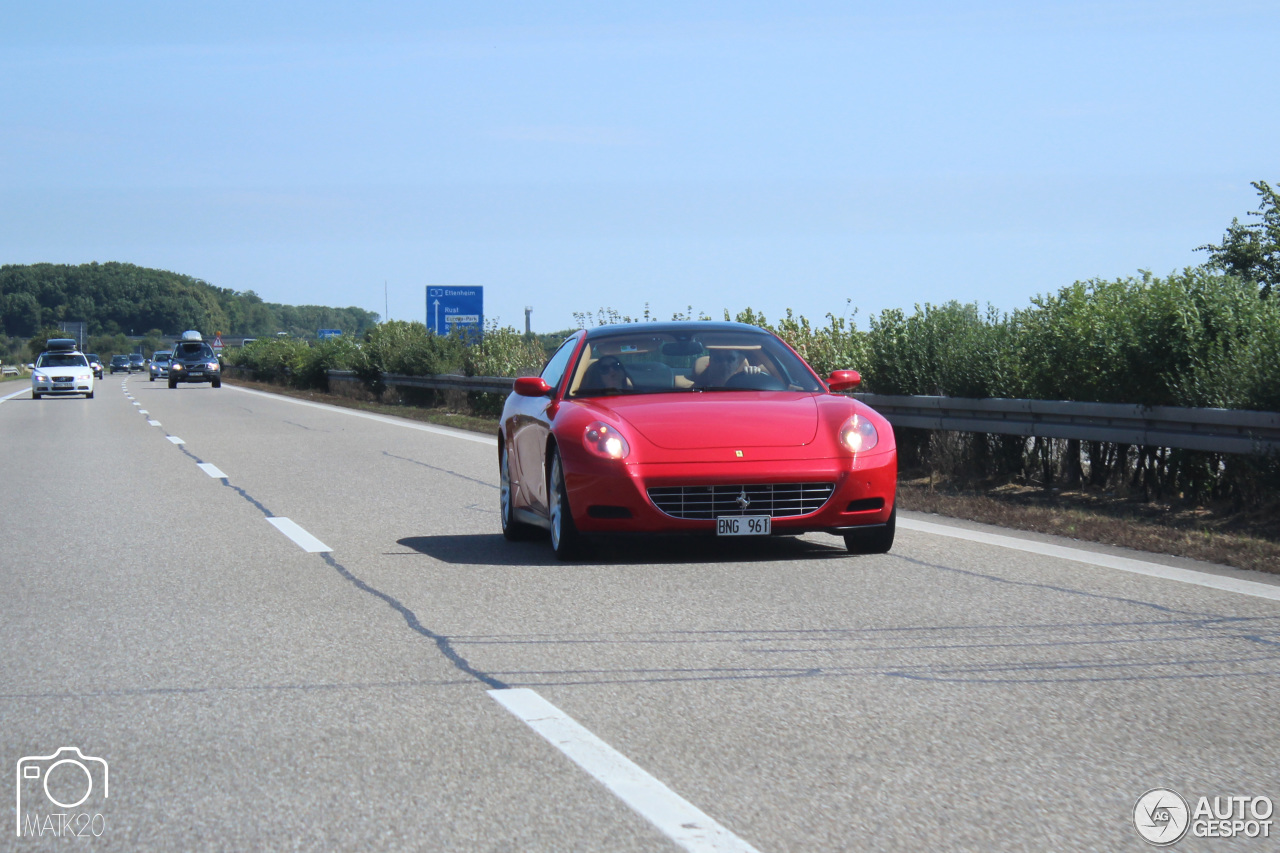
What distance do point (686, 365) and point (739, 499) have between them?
151 centimetres

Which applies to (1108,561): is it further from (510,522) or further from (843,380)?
(510,522)

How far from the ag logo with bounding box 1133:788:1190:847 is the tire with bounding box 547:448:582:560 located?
4.52 m

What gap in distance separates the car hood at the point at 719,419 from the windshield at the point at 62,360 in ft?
132

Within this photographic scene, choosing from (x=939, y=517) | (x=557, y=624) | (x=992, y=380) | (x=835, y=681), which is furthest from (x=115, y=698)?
(x=992, y=380)

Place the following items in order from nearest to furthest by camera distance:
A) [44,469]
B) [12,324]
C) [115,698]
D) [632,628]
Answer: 1. [115,698]
2. [632,628]
3. [44,469]
4. [12,324]

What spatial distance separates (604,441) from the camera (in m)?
7.78

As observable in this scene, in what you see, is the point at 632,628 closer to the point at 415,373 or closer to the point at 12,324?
the point at 415,373

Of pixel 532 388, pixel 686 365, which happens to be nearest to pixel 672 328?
pixel 686 365

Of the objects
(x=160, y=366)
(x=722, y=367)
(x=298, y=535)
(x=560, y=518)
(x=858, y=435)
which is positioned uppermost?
(x=722, y=367)

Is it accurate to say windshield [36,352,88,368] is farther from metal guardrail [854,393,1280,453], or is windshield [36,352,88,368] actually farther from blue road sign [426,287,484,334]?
metal guardrail [854,393,1280,453]

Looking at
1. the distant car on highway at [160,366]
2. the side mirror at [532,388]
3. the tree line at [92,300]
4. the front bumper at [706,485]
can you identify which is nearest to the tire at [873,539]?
the front bumper at [706,485]

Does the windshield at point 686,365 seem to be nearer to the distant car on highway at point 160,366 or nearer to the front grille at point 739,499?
the front grille at point 739,499

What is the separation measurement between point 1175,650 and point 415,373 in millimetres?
28073

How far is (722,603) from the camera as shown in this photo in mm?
6629
